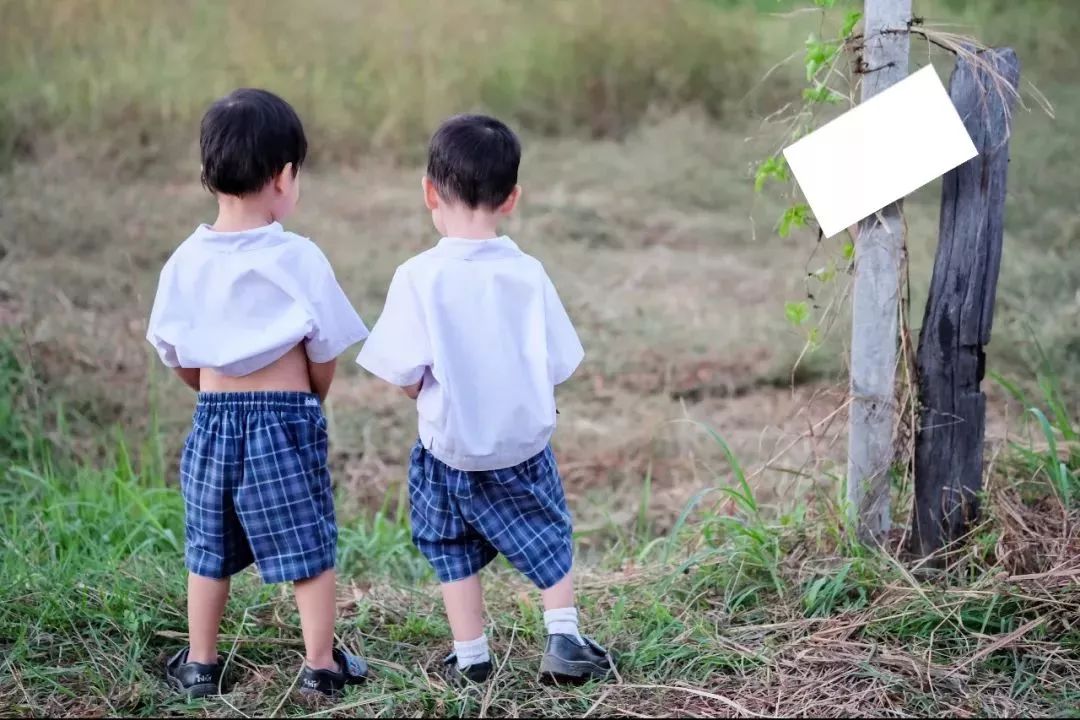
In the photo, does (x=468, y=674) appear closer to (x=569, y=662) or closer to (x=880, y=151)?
(x=569, y=662)

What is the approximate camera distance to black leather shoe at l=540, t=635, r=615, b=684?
237 centimetres

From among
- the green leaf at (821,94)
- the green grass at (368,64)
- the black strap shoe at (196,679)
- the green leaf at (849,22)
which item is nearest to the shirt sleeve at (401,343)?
A: the black strap shoe at (196,679)

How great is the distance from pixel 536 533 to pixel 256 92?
1027mm

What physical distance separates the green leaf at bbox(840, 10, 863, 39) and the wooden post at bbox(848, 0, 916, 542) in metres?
0.03

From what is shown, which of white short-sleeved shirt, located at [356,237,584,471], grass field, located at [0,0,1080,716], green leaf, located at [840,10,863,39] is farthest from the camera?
green leaf, located at [840,10,863,39]

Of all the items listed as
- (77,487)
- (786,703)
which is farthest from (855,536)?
(77,487)

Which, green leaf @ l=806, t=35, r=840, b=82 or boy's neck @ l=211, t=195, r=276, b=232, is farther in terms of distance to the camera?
green leaf @ l=806, t=35, r=840, b=82

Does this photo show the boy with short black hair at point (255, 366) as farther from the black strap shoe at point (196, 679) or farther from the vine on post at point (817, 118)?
the vine on post at point (817, 118)

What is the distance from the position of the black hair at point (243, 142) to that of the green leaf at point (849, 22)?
1287 millimetres

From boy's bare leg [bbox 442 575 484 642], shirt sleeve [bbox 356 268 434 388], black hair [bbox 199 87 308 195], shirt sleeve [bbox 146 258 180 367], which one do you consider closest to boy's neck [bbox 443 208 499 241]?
shirt sleeve [bbox 356 268 434 388]

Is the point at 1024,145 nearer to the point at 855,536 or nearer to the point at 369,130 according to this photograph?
the point at 369,130

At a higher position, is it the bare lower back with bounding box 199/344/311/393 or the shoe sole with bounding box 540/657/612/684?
the bare lower back with bounding box 199/344/311/393

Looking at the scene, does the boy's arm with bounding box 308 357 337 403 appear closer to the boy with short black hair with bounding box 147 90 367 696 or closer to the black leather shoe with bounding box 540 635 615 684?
the boy with short black hair with bounding box 147 90 367 696

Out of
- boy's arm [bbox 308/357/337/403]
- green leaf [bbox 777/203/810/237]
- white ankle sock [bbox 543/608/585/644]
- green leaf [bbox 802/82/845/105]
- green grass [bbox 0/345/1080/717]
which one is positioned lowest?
green grass [bbox 0/345/1080/717]
